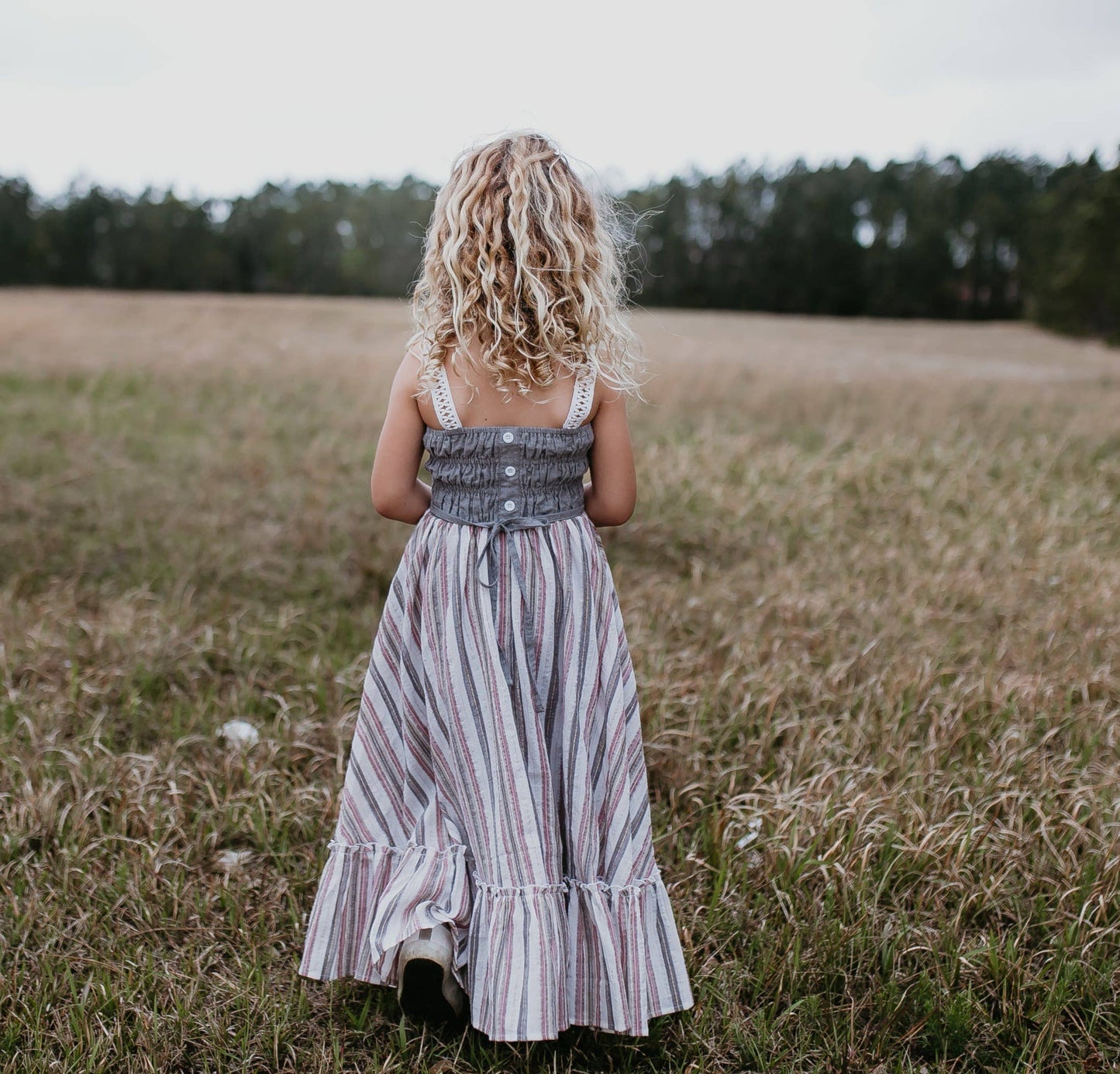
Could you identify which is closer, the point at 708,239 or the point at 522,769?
the point at 522,769

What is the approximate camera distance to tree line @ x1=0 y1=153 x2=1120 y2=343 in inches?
1491

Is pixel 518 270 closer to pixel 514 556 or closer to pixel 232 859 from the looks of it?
pixel 514 556

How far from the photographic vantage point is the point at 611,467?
2238 mm

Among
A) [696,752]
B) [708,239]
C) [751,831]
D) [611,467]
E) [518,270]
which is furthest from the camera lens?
Answer: [708,239]

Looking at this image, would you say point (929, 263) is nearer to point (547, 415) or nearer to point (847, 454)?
point (847, 454)

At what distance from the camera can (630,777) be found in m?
2.23

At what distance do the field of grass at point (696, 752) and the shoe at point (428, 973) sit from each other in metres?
0.12

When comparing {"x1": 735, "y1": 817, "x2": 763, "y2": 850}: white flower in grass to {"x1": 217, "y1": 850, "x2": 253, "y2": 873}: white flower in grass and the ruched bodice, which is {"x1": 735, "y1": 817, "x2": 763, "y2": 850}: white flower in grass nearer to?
the ruched bodice

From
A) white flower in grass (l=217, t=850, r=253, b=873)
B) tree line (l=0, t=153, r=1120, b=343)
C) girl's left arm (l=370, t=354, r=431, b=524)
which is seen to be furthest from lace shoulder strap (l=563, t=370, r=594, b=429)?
tree line (l=0, t=153, r=1120, b=343)

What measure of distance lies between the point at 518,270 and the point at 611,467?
531 mm

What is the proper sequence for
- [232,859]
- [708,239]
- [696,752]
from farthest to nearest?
[708,239], [696,752], [232,859]

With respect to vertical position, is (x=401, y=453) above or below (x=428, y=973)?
above

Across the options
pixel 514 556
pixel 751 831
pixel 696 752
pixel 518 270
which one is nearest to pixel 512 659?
pixel 514 556

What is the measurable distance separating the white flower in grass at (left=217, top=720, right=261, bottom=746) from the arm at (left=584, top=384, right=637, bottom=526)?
1.83m
